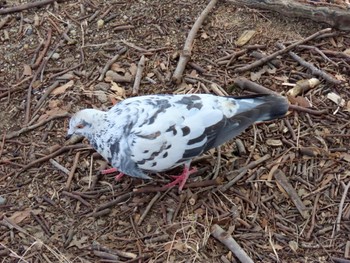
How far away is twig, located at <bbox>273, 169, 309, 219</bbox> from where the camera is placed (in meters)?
4.12

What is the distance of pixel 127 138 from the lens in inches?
161

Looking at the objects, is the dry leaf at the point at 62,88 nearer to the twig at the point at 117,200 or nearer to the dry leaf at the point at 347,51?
the twig at the point at 117,200

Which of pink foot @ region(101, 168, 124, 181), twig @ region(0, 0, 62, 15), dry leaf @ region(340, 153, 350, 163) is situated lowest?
pink foot @ region(101, 168, 124, 181)

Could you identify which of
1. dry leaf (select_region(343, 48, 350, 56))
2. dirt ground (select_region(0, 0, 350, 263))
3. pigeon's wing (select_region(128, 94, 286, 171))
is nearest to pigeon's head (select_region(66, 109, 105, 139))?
pigeon's wing (select_region(128, 94, 286, 171))

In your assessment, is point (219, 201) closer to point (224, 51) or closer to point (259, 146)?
point (259, 146)

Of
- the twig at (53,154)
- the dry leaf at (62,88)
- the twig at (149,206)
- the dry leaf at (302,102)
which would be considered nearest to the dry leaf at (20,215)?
the twig at (53,154)

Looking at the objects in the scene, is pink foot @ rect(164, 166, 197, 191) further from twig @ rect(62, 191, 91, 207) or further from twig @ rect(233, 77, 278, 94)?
twig @ rect(233, 77, 278, 94)

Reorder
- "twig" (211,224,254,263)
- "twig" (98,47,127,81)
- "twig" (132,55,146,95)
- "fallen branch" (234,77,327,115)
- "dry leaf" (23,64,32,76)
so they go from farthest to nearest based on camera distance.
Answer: "dry leaf" (23,64,32,76), "twig" (98,47,127,81), "twig" (132,55,146,95), "fallen branch" (234,77,327,115), "twig" (211,224,254,263)

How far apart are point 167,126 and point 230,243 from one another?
92 cm

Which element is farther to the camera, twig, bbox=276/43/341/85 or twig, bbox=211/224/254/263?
twig, bbox=276/43/341/85

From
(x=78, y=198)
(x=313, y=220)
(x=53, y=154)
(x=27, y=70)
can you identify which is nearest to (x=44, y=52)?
(x=27, y=70)

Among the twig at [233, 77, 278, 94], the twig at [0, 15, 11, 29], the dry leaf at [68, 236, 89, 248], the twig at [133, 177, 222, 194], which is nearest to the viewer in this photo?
the dry leaf at [68, 236, 89, 248]

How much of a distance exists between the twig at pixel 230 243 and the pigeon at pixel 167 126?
18.1 inches

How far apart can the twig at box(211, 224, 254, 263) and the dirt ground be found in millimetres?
58
